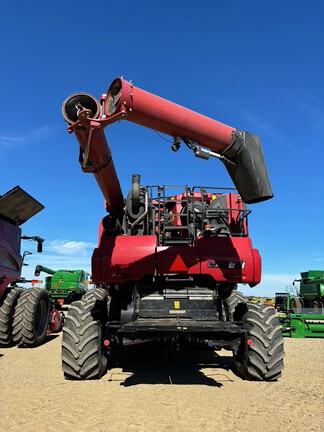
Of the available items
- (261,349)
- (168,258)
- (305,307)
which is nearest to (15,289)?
(168,258)

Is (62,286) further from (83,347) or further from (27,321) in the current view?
(83,347)

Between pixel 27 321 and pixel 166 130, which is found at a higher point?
pixel 166 130

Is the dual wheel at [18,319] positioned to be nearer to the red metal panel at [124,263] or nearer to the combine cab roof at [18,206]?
the combine cab roof at [18,206]

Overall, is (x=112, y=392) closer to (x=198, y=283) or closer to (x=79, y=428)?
(x=79, y=428)

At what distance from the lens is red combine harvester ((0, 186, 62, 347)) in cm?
930

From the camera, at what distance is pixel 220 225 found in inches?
285

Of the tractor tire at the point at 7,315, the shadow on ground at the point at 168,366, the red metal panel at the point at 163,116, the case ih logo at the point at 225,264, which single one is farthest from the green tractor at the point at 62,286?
the red metal panel at the point at 163,116

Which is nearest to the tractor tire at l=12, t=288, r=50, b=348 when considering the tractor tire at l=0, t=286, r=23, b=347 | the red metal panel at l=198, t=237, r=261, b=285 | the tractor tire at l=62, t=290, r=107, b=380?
the tractor tire at l=0, t=286, r=23, b=347

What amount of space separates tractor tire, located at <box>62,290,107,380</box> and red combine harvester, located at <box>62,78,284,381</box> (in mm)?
15

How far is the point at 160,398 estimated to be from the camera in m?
5.09

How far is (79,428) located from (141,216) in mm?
3770

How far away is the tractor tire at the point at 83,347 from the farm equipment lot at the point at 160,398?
166 millimetres

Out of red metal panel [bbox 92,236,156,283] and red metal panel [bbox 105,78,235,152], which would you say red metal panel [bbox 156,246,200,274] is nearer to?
red metal panel [bbox 92,236,156,283]

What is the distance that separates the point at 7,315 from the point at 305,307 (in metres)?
18.7
